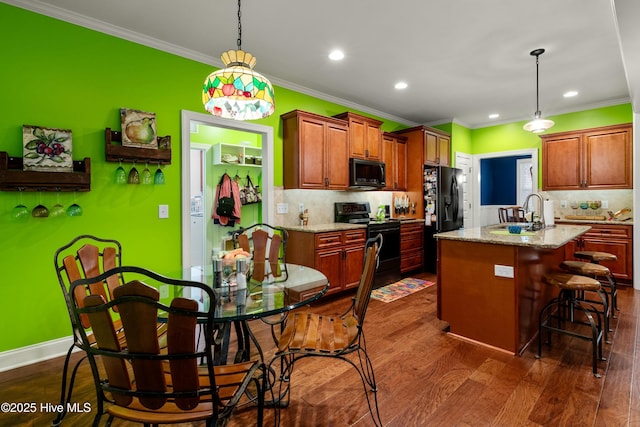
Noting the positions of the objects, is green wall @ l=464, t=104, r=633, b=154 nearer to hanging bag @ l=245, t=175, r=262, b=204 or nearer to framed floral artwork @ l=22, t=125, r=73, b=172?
hanging bag @ l=245, t=175, r=262, b=204

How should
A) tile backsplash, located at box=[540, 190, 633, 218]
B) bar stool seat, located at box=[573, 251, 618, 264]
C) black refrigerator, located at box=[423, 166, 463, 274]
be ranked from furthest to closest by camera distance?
1. black refrigerator, located at box=[423, 166, 463, 274]
2. tile backsplash, located at box=[540, 190, 633, 218]
3. bar stool seat, located at box=[573, 251, 618, 264]

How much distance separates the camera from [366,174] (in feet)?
15.6

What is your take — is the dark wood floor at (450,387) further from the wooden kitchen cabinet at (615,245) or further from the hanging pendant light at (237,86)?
the wooden kitchen cabinet at (615,245)

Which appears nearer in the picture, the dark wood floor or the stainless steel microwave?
the dark wood floor

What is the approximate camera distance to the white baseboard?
93.2 inches

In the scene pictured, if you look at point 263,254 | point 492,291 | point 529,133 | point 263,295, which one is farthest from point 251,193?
point 529,133

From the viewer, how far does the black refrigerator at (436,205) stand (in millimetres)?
5289

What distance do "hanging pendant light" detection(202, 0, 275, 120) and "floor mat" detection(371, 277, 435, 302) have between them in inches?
115

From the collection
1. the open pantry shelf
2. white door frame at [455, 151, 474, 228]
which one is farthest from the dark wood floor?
white door frame at [455, 151, 474, 228]

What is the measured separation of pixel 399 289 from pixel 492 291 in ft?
6.12

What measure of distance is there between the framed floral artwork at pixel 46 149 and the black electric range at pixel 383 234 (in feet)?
10.6

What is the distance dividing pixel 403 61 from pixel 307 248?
2.40m

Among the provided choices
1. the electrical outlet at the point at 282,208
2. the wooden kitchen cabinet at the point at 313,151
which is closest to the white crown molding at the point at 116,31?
the wooden kitchen cabinet at the point at 313,151

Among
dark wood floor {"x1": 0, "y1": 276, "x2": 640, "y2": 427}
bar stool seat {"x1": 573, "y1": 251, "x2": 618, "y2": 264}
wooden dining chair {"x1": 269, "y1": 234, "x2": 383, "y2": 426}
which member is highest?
bar stool seat {"x1": 573, "y1": 251, "x2": 618, "y2": 264}
